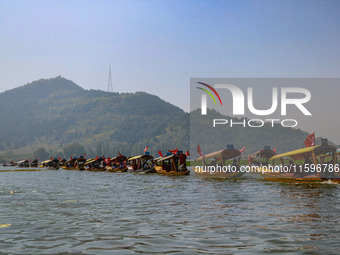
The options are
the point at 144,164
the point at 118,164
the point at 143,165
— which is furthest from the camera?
the point at 118,164

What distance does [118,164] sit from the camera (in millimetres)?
91938

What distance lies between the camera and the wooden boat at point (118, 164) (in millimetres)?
88000

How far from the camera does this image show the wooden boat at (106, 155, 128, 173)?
88000 mm

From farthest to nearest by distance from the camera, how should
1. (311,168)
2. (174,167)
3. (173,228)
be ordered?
(174,167) → (311,168) → (173,228)

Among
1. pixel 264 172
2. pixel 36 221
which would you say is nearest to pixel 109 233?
pixel 36 221

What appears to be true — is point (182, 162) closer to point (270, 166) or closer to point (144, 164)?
point (144, 164)

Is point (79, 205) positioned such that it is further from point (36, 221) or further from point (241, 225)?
point (241, 225)

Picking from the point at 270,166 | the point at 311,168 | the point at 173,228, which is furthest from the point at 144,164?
the point at 173,228

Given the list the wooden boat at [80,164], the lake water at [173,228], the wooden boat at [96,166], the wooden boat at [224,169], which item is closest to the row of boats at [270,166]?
the wooden boat at [224,169]

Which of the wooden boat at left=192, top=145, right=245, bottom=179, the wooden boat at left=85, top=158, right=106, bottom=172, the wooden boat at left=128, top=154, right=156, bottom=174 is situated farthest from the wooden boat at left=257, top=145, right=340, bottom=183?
the wooden boat at left=85, top=158, right=106, bottom=172

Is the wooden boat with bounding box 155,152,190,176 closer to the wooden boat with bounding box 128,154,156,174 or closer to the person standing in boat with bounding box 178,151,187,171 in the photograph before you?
the person standing in boat with bounding box 178,151,187,171

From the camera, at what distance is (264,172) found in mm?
46969

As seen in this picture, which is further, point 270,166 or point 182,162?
point 182,162

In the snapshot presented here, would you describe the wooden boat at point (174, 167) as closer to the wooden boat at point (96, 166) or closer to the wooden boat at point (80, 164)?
the wooden boat at point (96, 166)
